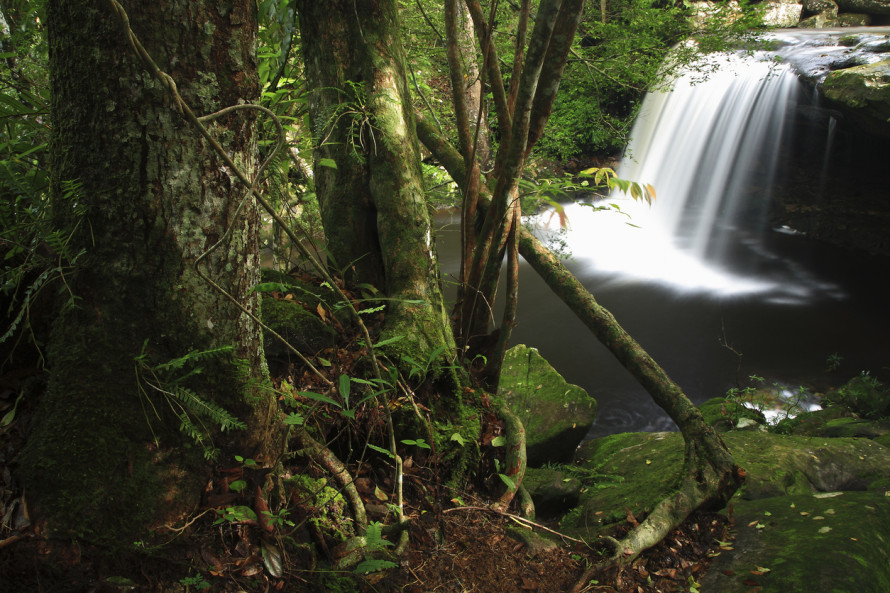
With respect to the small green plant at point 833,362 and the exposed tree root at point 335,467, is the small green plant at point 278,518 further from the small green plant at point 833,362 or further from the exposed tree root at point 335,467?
the small green plant at point 833,362

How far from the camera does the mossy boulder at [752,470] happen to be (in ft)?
9.58

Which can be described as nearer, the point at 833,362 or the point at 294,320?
the point at 294,320

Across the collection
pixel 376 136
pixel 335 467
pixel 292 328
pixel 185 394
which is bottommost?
pixel 335 467

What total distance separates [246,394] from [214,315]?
252mm

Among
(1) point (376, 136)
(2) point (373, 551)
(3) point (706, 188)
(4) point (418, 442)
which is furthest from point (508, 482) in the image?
(3) point (706, 188)

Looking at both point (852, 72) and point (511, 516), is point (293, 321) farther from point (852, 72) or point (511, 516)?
point (852, 72)

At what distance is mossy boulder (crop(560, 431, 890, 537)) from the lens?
9.58 ft

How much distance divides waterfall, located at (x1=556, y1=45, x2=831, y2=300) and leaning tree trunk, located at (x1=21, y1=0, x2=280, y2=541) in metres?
8.94

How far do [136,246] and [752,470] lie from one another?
11.6ft

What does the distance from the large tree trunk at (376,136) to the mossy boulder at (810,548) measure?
59.1 inches

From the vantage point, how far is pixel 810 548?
208 centimetres

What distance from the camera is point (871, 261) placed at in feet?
30.8

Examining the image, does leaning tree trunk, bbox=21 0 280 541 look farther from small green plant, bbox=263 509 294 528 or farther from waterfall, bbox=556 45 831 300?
waterfall, bbox=556 45 831 300

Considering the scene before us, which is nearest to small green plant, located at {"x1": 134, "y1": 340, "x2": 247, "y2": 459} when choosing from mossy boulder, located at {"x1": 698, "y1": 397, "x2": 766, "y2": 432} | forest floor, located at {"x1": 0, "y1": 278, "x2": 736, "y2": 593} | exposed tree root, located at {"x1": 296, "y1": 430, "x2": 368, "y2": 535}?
forest floor, located at {"x1": 0, "y1": 278, "x2": 736, "y2": 593}
